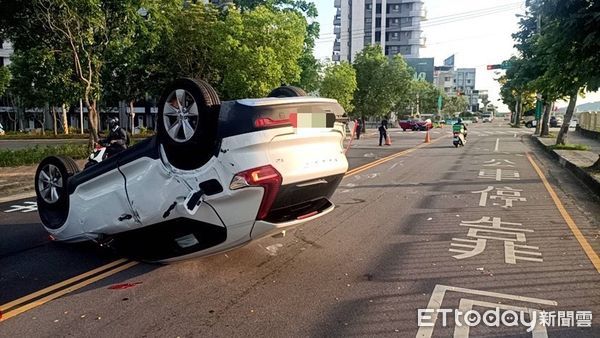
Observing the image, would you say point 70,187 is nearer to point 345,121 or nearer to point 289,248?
point 289,248

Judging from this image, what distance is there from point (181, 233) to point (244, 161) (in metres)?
1.14

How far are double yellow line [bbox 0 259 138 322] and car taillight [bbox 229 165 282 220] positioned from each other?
1.94 m

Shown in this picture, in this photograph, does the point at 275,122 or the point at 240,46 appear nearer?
the point at 275,122

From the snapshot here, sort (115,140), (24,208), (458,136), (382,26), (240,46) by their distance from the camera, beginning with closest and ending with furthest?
(115,140) < (24,208) < (240,46) < (458,136) < (382,26)

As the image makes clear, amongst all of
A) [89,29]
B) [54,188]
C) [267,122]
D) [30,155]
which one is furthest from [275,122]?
[30,155]

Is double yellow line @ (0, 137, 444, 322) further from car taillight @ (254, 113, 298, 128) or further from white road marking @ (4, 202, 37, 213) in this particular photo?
white road marking @ (4, 202, 37, 213)

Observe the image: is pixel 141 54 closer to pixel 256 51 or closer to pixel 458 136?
pixel 256 51

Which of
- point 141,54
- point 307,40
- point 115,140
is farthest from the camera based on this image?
point 307,40

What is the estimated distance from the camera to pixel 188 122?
4348 millimetres

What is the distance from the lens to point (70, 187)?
5484 mm

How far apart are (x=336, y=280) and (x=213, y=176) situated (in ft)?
5.58

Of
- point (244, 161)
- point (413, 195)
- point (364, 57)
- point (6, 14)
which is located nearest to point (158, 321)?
point (244, 161)

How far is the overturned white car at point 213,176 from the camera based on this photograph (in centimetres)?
418

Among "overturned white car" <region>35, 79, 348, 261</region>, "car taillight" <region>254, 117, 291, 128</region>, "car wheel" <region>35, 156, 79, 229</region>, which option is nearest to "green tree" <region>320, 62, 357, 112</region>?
"car wheel" <region>35, 156, 79, 229</region>
